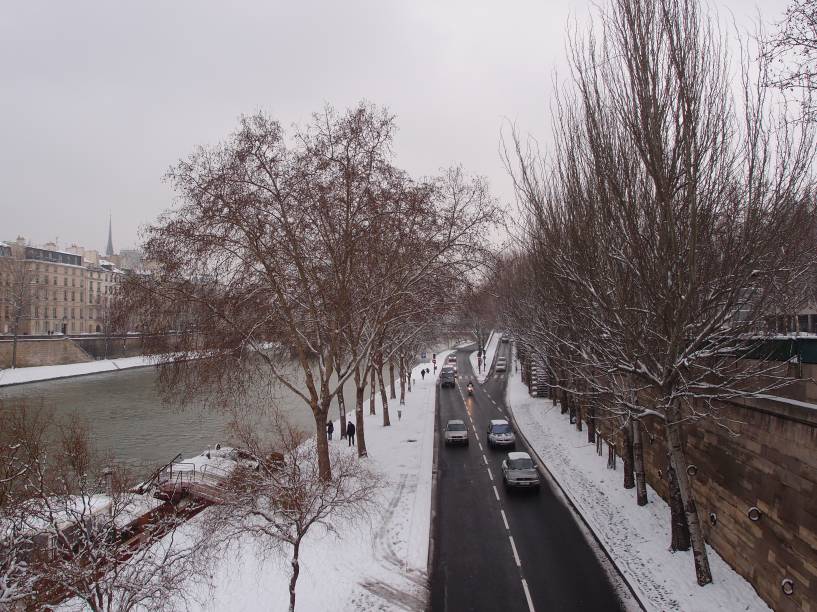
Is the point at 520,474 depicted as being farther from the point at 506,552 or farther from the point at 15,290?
the point at 15,290

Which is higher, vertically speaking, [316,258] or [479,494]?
[316,258]

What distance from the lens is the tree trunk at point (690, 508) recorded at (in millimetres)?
12250

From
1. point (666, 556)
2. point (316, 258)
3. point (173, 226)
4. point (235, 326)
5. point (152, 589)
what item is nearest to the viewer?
point (152, 589)

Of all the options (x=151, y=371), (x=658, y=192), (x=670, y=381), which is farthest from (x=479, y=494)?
(x=151, y=371)

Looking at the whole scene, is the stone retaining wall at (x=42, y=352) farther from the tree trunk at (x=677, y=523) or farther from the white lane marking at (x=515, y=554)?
the tree trunk at (x=677, y=523)

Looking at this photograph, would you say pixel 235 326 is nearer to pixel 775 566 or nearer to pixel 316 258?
pixel 316 258

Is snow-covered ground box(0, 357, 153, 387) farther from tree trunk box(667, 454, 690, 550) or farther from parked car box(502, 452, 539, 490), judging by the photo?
tree trunk box(667, 454, 690, 550)

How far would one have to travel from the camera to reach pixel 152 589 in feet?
26.8

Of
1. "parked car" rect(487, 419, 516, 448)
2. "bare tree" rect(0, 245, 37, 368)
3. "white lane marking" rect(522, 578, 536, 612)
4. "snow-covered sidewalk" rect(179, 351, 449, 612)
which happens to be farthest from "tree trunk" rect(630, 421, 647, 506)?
"bare tree" rect(0, 245, 37, 368)

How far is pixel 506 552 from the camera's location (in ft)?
47.0

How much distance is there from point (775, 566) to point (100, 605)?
39.4 feet

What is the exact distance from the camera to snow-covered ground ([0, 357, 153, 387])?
57250mm

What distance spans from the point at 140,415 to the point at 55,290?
68.8 meters

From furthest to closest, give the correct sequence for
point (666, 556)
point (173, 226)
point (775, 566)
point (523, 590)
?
point (173, 226) → point (666, 556) → point (523, 590) → point (775, 566)
